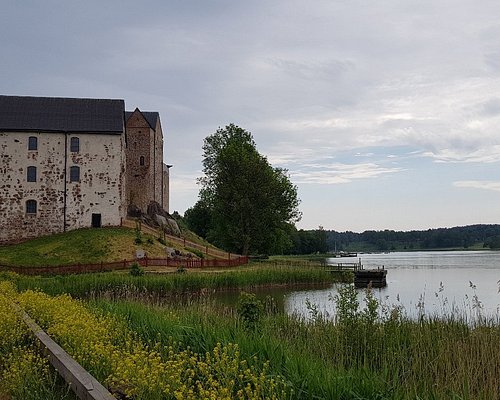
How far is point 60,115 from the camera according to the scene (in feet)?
167

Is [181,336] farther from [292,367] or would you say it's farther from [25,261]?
[25,261]

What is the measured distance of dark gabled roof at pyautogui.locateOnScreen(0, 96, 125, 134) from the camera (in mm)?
49594

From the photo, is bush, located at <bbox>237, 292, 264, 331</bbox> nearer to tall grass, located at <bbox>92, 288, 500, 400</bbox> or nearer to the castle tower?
tall grass, located at <bbox>92, 288, 500, 400</bbox>

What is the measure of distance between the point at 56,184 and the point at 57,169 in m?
1.32

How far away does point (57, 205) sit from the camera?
48594 mm

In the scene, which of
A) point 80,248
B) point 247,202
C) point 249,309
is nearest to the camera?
point 249,309

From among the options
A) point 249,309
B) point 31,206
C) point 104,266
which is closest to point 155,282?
point 104,266

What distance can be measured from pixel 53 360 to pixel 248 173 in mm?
51575

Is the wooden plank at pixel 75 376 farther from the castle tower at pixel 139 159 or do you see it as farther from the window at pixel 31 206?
the castle tower at pixel 139 159

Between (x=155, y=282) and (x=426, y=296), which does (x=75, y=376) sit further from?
(x=426, y=296)

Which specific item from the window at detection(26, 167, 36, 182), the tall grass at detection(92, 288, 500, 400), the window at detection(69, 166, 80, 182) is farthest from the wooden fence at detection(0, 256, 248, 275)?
the tall grass at detection(92, 288, 500, 400)

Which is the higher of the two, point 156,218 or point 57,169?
point 57,169

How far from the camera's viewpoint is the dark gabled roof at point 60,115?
49.6 meters

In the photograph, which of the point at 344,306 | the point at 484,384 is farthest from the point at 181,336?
the point at 484,384
